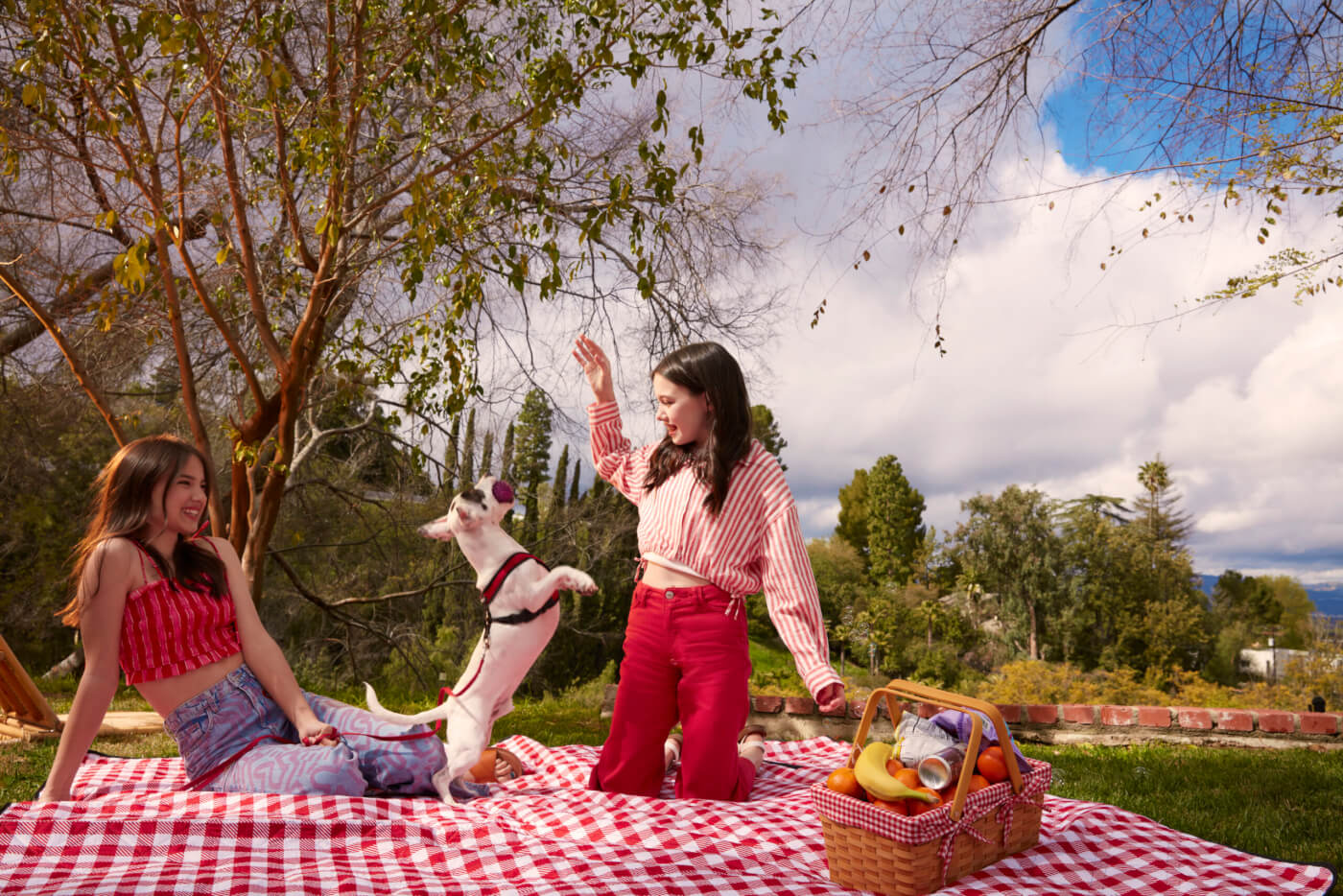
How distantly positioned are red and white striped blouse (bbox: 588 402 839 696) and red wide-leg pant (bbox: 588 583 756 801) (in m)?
0.12

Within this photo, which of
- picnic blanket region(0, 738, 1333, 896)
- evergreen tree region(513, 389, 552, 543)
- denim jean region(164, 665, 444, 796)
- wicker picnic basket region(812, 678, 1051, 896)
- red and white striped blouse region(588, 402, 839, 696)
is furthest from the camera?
evergreen tree region(513, 389, 552, 543)

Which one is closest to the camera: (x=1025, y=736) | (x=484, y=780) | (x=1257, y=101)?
(x=484, y=780)

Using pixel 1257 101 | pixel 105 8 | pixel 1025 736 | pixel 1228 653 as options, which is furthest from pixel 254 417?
pixel 1228 653

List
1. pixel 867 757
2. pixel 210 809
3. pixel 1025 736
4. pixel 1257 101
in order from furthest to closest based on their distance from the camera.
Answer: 1. pixel 1025 736
2. pixel 1257 101
3. pixel 210 809
4. pixel 867 757

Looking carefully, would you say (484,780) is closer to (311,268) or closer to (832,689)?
(832,689)

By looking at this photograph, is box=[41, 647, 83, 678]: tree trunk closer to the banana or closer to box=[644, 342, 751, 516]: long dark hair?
box=[644, 342, 751, 516]: long dark hair

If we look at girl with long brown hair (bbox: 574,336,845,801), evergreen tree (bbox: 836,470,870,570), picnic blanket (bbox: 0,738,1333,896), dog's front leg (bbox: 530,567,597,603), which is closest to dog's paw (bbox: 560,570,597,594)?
dog's front leg (bbox: 530,567,597,603)

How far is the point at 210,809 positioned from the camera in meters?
2.92

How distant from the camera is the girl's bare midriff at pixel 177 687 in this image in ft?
10.4

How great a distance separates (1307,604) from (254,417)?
36.1 m

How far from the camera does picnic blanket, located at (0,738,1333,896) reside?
93.4 inches

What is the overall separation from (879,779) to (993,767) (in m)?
0.42

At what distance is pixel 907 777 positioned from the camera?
107 inches

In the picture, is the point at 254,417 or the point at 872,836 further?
the point at 254,417
